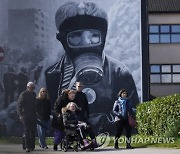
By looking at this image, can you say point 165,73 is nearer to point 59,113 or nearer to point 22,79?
point 22,79

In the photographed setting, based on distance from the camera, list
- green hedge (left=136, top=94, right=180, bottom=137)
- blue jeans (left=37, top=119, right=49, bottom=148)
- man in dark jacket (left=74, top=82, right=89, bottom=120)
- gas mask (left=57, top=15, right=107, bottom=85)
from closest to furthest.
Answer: man in dark jacket (left=74, top=82, right=89, bottom=120) < blue jeans (left=37, top=119, right=49, bottom=148) < green hedge (left=136, top=94, right=180, bottom=137) < gas mask (left=57, top=15, right=107, bottom=85)

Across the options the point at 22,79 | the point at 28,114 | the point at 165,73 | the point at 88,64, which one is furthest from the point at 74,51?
the point at 165,73

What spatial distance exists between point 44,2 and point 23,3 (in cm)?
91

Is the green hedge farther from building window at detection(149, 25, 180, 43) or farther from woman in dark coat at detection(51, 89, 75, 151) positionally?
building window at detection(149, 25, 180, 43)

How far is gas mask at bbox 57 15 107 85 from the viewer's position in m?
19.2

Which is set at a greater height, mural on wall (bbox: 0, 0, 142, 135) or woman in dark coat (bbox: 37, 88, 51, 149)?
mural on wall (bbox: 0, 0, 142, 135)

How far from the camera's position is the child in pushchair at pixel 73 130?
39.2 feet

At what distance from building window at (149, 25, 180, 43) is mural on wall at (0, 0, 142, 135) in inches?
663

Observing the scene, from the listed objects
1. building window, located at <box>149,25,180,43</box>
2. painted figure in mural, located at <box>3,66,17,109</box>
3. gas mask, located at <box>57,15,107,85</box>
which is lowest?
painted figure in mural, located at <box>3,66,17,109</box>

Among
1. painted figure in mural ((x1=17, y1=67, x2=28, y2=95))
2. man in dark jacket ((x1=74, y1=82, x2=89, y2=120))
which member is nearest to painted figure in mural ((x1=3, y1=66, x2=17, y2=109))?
painted figure in mural ((x1=17, y1=67, x2=28, y2=95))

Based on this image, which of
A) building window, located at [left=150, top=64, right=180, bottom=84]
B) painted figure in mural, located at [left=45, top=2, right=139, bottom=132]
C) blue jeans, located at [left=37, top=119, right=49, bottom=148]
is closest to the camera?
blue jeans, located at [left=37, top=119, right=49, bottom=148]

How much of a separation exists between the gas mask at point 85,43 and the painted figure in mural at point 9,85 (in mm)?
2528

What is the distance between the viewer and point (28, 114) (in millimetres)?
12047

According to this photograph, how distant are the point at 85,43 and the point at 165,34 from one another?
59.7 ft
